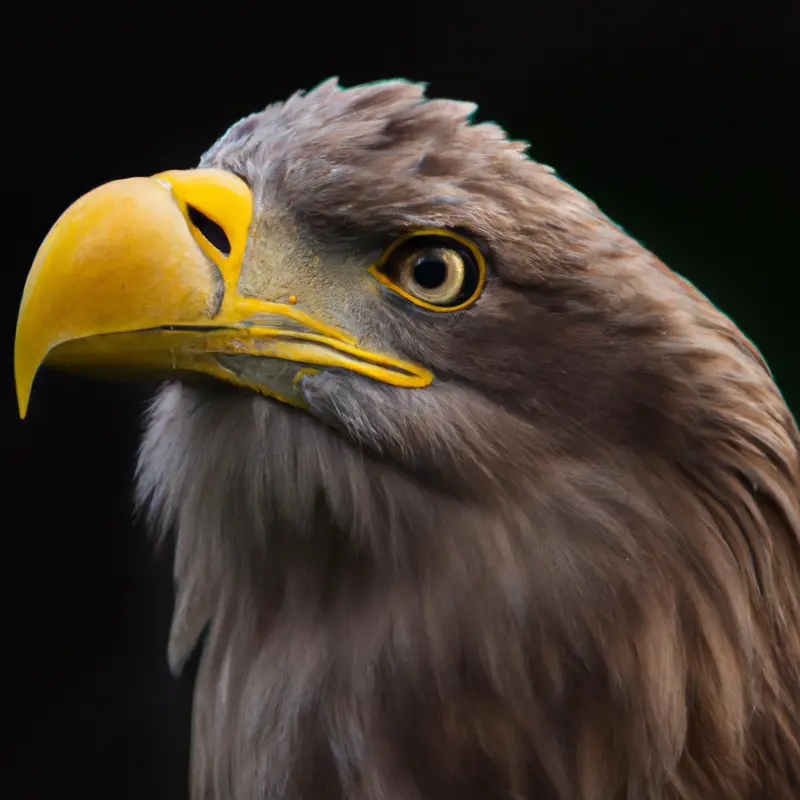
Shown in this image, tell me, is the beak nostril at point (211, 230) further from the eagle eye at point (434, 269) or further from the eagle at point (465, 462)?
the eagle eye at point (434, 269)

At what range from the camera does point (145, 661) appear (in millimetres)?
2242

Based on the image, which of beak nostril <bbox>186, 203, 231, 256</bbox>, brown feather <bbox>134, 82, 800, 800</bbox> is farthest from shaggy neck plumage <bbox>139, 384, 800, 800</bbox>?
beak nostril <bbox>186, 203, 231, 256</bbox>

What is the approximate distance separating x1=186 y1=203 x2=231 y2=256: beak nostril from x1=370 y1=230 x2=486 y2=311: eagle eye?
166 mm

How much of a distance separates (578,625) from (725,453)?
0.25 meters

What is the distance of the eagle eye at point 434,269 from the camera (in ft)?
3.50

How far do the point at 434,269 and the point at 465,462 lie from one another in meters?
0.21

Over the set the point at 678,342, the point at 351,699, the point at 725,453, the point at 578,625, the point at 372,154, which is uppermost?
the point at 372,154

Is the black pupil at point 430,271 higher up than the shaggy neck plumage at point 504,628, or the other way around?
the black pupil at point 430,271

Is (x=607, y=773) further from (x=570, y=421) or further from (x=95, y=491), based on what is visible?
(x=95, y=491)

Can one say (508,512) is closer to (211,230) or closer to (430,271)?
(430,271)

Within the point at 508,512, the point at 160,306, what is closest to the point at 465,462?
the point at 508,512

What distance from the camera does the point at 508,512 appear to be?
3.55ft

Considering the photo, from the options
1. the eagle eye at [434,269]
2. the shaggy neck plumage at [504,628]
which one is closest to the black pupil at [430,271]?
the eagle eye at [434,269]

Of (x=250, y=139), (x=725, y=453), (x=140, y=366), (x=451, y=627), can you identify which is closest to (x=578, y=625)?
(x=451, y=627)
